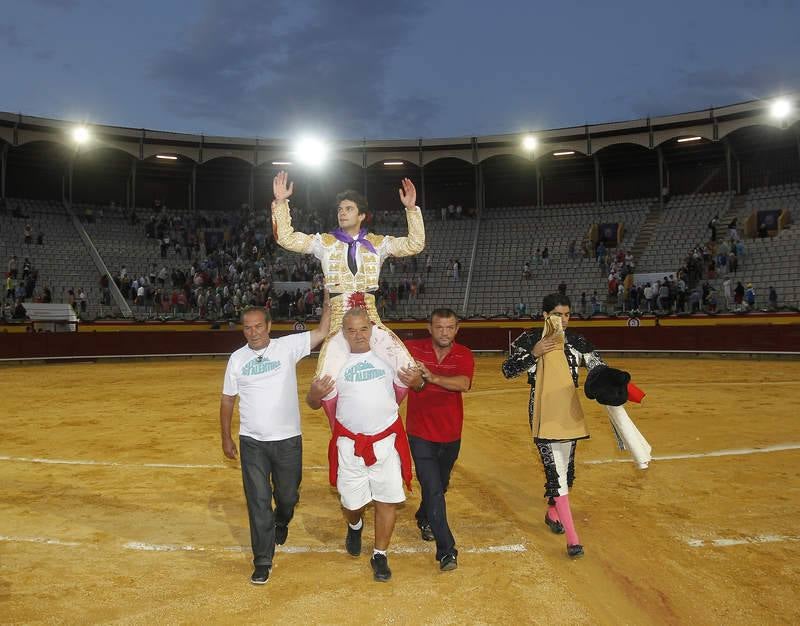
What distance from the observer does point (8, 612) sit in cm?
320

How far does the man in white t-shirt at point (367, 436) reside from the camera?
366cm

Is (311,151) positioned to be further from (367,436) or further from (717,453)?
(367,436)

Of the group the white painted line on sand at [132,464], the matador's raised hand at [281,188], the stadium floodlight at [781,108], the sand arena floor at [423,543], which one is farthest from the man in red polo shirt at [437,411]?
the stadium floodlight at [781,108]

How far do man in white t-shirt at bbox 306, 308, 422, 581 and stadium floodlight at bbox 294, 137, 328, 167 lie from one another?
2661 cm

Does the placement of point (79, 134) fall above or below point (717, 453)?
above

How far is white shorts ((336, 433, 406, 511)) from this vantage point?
3.67 m

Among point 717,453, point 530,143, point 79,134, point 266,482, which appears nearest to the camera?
point 266,482

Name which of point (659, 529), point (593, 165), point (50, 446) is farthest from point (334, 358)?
point (593, 165)

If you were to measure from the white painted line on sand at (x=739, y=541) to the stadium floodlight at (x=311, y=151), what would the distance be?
26948mm

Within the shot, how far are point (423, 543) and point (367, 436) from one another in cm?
107

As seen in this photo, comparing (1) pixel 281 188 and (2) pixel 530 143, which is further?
(2) pixel 530 143

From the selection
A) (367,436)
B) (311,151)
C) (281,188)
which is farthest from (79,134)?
(367,436)

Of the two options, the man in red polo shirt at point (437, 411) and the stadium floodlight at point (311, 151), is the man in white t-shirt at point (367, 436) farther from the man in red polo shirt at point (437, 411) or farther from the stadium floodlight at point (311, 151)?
the stadium floodlight at point (311, 151)

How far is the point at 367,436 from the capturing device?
12.0 ft
